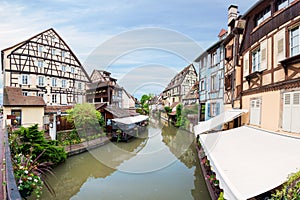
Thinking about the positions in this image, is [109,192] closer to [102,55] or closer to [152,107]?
[102,55]

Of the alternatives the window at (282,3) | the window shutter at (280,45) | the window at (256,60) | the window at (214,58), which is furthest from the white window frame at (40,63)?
the window shutter at (280,45)

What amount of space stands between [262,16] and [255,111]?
3755 mm

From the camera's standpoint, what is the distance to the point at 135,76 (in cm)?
1619

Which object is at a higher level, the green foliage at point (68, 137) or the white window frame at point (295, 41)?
the white window frame at point (295, 41)

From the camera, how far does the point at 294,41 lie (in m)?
5.69

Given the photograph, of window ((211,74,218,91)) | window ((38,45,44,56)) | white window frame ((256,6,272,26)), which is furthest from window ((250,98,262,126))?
window ((38,45,44,56))

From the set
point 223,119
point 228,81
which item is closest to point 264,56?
point 223,119

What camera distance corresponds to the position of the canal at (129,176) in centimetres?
770

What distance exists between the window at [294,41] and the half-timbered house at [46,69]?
22285 millimetres

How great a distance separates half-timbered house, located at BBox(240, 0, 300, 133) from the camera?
5609 mm

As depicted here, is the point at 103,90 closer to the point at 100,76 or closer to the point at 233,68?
the point at 100,76

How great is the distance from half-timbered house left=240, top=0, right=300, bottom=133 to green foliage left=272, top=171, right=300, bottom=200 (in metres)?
2.46

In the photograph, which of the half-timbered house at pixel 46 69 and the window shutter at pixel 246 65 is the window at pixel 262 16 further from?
the half-timbered house at pixel 46 69

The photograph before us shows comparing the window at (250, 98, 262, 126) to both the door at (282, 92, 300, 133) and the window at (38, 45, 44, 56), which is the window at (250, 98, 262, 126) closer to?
the door at (282, 92, 300, 133)
